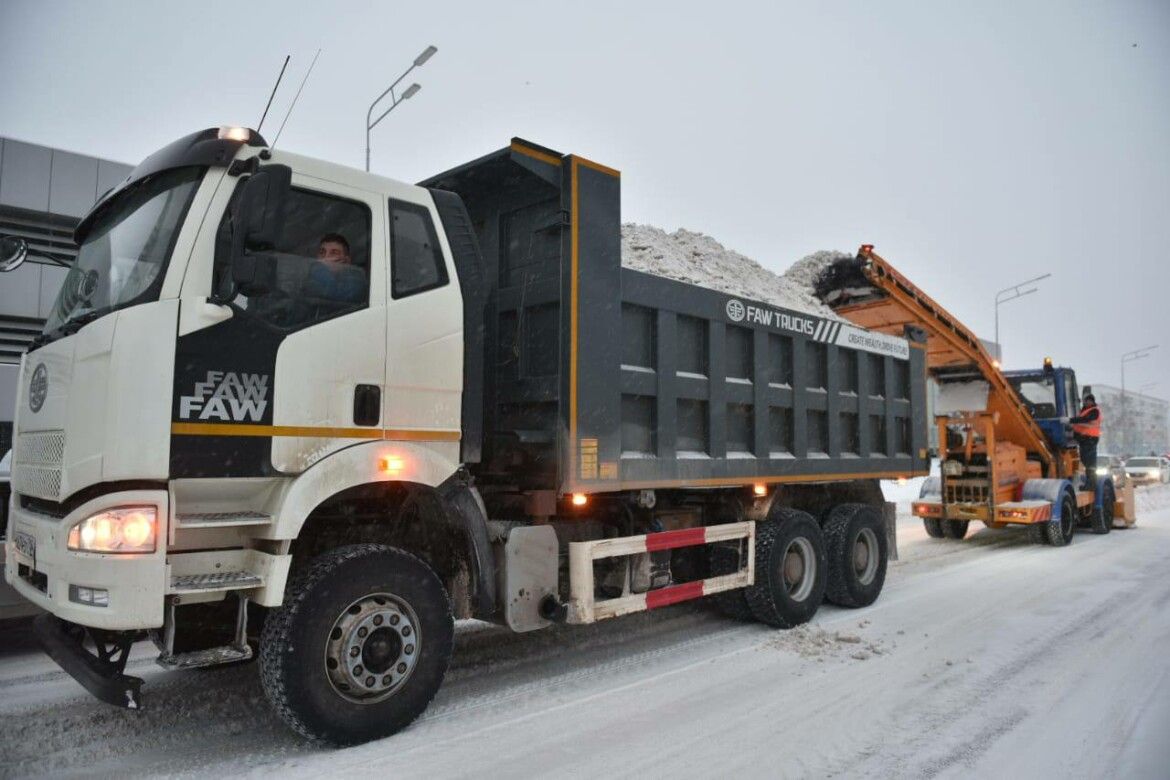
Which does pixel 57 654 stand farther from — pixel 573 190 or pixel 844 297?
pixel 844 297

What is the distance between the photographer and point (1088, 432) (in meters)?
13.1

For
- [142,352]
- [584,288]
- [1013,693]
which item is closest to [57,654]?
[142,352]

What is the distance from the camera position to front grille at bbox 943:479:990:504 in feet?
38.0

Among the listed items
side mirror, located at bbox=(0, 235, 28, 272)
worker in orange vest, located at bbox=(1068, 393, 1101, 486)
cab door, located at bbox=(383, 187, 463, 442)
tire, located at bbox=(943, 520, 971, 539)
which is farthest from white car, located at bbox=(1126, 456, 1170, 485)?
side mirror, located at bbox=(0, 235, 28, 272)

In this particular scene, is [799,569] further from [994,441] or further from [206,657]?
[994,441]

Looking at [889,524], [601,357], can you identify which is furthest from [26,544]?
[889,524]

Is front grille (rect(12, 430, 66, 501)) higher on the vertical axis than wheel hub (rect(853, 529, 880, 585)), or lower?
higher

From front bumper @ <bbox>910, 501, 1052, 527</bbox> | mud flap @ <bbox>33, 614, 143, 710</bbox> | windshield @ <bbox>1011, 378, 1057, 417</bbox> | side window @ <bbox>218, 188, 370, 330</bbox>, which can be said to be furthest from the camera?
windshield @ <bbox>1011, 378, 1057, 417</bbox>

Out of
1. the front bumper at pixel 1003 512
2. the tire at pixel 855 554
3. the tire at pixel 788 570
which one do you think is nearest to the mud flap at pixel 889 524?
the tire at pixel 855 554

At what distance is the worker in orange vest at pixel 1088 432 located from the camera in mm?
13047

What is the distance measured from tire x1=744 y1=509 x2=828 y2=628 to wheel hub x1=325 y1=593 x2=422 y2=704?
3.30m

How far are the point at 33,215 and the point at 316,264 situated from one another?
8.61 m

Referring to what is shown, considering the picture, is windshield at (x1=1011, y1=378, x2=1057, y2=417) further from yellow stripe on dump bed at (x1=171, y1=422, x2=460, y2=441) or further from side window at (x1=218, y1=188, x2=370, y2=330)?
side window at (x1=218, y1=188, x2=370, y2=330)

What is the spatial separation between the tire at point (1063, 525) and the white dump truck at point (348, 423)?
27.6ft
